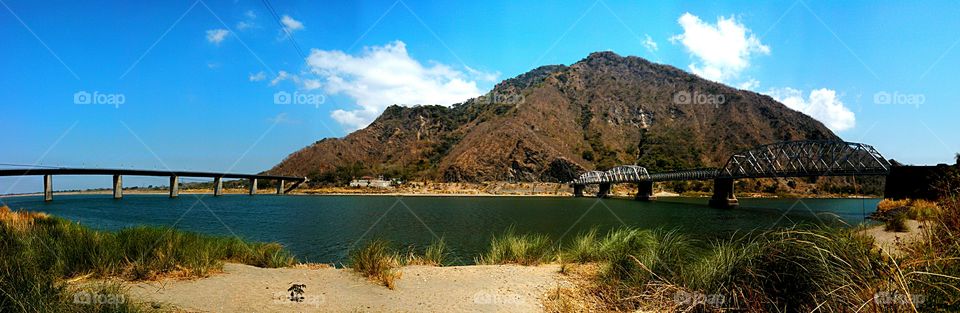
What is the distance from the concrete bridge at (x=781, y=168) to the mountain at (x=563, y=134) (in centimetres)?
3219

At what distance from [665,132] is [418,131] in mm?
91912

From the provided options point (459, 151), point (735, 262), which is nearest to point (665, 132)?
point (459, 151)

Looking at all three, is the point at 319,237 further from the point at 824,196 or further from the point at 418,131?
the point at 418,131

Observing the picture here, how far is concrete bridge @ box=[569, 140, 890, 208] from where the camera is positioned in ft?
192

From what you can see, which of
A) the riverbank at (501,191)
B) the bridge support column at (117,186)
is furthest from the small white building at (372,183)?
the bridge support column at (117,186)

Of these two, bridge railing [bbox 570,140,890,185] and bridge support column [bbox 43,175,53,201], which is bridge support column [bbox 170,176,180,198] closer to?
bridge support column [bbox 43,175,53,201]

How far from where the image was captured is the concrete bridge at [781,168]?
192 feet

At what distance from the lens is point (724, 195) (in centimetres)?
6962

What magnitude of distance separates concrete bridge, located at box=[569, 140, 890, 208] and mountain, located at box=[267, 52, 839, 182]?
32.2 meters

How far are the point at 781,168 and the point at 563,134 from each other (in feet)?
284

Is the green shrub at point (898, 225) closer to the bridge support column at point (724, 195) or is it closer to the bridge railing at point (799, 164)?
the bridge railing at point (799, 164)

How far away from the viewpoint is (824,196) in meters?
118

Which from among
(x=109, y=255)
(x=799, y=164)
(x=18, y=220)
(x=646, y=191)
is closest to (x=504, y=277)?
(x=109, y=255)

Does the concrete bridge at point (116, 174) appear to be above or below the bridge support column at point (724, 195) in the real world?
above
